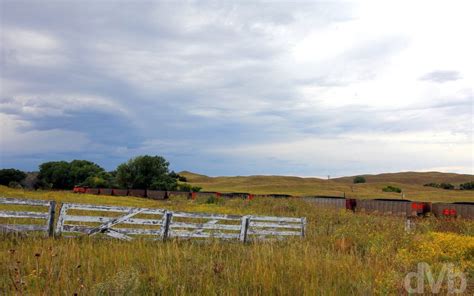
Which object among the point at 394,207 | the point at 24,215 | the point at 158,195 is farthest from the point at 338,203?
the point at 24,215

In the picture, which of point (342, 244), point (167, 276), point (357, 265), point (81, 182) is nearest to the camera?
point (167, 276)

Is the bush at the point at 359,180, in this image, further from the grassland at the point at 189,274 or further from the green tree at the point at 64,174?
the grassland at the point at 189,274

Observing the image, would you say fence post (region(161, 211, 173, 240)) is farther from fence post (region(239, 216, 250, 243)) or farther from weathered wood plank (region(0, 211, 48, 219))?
weathered wood plank (region(0, 211, 48, 219))

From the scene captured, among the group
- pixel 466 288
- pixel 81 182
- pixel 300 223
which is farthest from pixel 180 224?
pixel 81 182

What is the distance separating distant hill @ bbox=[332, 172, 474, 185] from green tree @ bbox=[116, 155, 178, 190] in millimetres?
54590

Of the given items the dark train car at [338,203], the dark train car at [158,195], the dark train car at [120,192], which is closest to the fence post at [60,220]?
the dark train car at [338,203]

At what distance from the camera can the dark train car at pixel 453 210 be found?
28.2 m

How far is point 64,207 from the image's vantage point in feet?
40.8

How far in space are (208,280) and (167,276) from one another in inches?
27.8

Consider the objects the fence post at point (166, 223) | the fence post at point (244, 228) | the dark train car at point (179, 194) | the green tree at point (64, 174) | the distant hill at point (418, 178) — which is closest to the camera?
the fence post at point (166, 223)

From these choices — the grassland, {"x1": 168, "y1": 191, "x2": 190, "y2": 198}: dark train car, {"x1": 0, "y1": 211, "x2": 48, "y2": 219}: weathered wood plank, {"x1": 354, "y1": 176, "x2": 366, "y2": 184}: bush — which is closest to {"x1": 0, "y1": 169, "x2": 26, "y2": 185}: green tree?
{"x1": 168, "y1": 191, "x2": 190, "y2": 198}: dark train car

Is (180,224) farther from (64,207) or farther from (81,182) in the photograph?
(81,182)

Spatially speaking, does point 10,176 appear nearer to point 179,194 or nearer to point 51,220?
point 179,194

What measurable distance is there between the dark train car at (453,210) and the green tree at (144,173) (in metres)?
38.2
